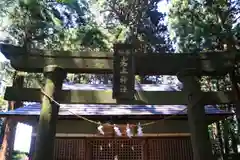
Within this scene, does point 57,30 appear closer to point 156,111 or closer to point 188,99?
point 156,111

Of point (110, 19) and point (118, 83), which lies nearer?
point (118, 83)

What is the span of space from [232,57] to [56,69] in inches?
132

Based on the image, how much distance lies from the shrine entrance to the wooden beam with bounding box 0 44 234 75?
477 centimetres

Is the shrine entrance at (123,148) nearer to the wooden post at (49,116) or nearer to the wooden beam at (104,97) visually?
the wooden beam at (104,97)

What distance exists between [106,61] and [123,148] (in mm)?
5140

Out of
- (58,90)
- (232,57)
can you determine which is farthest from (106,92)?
(232,57)

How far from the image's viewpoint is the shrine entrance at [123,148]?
9180 mm

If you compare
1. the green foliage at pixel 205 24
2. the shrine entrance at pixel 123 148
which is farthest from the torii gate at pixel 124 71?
the green foliage at pixel 205 24

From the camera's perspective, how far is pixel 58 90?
4777mm

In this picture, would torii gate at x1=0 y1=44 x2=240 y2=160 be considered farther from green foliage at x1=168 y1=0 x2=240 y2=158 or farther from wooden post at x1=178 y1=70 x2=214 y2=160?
green foliage at x1=168 y1=0 x2=240 y2=158

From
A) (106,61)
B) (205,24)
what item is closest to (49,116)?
(106,61)

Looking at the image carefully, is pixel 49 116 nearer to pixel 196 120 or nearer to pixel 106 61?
pixel 106 61

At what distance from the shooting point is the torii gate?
4754 mm

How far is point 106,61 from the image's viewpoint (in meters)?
5.02
